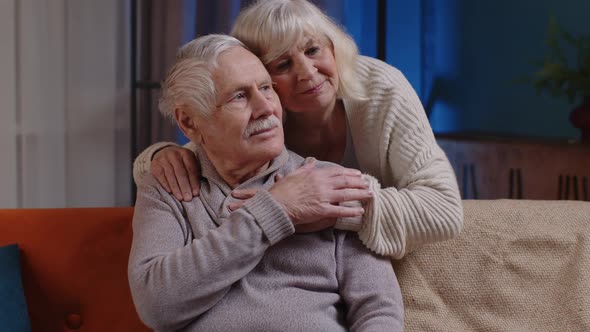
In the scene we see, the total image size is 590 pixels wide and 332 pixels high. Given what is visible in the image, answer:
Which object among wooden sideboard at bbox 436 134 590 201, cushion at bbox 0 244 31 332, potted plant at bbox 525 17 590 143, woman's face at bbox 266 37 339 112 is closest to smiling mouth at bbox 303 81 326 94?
woman's face at bbox 266 37 339 112

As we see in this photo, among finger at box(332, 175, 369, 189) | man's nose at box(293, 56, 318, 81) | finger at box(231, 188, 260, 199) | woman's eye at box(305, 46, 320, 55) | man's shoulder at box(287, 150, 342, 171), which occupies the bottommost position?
finger at box(231, 188, 260, 199)

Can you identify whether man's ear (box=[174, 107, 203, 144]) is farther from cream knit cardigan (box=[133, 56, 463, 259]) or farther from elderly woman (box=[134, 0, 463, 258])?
cream knit cardigan (box=[133, 56, 463, 259])

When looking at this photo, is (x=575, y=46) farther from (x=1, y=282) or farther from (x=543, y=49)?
(x=1, y=282)

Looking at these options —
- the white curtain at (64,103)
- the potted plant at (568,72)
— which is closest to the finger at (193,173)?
the white curtain at (64,103)

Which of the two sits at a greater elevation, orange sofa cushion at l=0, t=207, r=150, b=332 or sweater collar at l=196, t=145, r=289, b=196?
sweater collar at l=196, t=145, r=289, b=196

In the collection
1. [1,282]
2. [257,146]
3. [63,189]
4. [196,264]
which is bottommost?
[63,189]

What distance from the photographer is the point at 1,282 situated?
175 cm

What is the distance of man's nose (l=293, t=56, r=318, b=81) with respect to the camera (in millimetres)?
1711

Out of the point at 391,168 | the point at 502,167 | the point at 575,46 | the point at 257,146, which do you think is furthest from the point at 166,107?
the point at 575,46

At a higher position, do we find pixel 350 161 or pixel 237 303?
pixel 350 161

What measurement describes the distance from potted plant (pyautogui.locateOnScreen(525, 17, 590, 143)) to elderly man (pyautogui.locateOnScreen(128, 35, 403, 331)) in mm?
2262

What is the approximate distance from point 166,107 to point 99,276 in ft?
1.45

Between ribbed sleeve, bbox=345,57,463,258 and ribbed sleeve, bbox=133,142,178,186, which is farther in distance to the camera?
ribbed sleeve, bbox=133,142,178,186

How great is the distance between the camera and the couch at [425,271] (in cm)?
181
